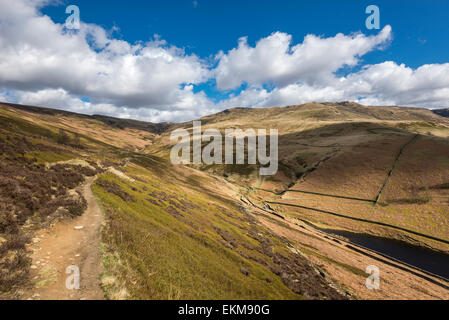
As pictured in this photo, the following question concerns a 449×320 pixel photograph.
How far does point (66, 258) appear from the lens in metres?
12.2

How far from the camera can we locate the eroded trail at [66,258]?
935 centimetres

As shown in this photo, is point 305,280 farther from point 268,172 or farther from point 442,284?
point 268,172

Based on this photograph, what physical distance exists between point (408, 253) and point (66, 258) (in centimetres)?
7101

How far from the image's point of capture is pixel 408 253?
163 ft

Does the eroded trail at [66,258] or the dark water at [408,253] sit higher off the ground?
the eroded trail at [66,258]

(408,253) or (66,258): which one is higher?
(66,258)

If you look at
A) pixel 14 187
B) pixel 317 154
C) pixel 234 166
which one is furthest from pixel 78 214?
pixel 317 154

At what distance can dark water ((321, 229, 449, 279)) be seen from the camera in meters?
43.5

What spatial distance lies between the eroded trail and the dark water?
63.4 m

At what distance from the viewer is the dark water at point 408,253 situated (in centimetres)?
4347

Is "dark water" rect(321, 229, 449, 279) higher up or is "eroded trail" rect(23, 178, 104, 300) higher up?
"eroded trail" rect(23, 178, 104, 300)

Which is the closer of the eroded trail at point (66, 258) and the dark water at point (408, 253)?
the eroded trail at point (66, 258)

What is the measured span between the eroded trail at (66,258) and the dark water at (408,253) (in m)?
63.4

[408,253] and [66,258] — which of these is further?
[408,253]
